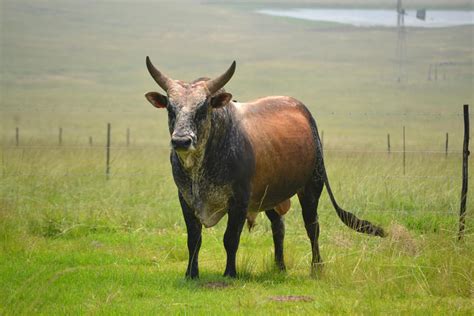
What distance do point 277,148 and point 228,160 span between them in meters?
0.94

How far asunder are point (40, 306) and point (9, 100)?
71.6 m

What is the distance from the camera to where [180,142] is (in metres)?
9.20

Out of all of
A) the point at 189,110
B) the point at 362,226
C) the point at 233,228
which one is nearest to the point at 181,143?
the point at 189,110

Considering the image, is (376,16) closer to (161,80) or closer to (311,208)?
(311,208)

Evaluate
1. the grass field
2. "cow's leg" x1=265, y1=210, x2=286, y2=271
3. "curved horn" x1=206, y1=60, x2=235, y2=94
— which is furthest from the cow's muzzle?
"cow's leg" x1=265, y1=210, x2=286, y2=271

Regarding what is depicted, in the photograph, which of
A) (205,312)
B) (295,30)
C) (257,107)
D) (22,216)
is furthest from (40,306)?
(295,30)

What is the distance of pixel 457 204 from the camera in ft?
46.5

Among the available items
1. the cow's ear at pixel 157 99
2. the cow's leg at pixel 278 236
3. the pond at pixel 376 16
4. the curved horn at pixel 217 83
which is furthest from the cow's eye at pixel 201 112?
the pond at pixel 376 16

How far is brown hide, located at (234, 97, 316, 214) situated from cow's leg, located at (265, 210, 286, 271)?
0.34ft

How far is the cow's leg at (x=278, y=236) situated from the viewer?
10.9 m

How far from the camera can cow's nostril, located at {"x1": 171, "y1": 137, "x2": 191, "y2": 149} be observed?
9.20 meters

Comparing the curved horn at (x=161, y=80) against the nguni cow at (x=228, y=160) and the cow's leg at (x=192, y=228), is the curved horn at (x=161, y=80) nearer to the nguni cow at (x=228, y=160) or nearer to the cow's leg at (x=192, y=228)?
the nguni cow at (x=228, y=160)

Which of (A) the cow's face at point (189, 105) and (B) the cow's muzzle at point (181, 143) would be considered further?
(A) the cow's face at point (189, 105)

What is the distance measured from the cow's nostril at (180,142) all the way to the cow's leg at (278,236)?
2.30m
